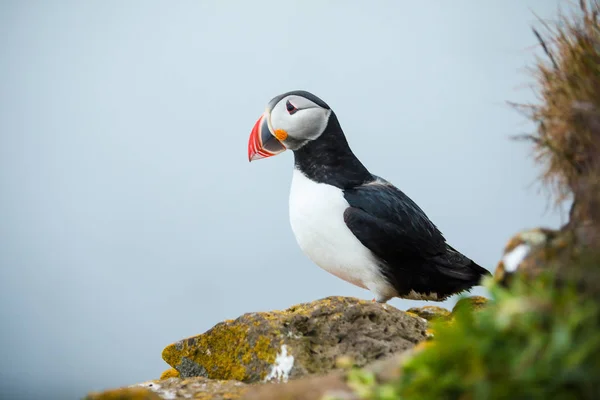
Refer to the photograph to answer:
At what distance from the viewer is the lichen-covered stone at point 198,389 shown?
398 centimetres

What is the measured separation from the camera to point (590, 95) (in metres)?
3.92

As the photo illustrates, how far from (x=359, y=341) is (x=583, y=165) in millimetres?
1677

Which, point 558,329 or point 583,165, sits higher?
point 583,165

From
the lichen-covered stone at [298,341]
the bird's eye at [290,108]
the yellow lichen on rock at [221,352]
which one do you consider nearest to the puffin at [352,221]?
the bird's eye at [290,108]

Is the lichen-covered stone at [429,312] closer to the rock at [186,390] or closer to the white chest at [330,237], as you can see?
the white chest at [330,237]

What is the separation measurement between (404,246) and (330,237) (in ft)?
2.03

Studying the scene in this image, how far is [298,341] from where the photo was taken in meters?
4.54

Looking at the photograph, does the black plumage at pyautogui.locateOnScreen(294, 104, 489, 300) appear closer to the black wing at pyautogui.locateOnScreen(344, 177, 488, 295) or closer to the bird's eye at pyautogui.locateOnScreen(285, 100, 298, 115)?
the black wing at pyautogui.locateOnScreen(344, 177, 488, 295)

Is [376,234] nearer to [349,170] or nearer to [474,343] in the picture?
[349,170]

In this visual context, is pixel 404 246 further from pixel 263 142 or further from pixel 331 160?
pixel 263 142

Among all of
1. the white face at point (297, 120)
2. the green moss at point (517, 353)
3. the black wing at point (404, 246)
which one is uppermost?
the white face at point (297, 120)

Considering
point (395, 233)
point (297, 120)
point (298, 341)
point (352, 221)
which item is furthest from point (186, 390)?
point (297, 120)

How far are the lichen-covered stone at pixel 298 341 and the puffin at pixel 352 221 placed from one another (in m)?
Answer: 1.06

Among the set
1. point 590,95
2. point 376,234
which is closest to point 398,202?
point 376,234
